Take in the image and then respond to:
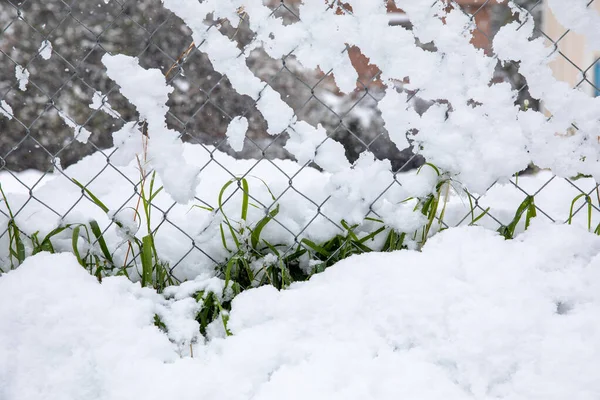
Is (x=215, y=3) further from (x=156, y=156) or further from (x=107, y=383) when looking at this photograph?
(x=107, y=383)

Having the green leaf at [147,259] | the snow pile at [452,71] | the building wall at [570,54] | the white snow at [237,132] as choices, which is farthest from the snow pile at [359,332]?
the building wall at [570,54]

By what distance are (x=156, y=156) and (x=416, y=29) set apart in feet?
2.27

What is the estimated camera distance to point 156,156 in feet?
4.63

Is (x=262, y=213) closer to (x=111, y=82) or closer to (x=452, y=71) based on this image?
(x=452, y=71)

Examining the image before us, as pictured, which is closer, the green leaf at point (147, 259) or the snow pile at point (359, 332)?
the snow pile at point (359, 332)

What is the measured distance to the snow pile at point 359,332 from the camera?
42.4 inches

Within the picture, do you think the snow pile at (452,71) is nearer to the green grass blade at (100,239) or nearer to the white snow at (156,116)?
the white snow at (156,116)

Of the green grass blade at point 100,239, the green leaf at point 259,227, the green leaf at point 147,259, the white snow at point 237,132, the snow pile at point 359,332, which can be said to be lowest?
the snow pile at point 359,332

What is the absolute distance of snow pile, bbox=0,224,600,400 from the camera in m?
1.08

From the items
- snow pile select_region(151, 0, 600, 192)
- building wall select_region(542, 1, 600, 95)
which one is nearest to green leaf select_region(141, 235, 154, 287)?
snow pile select_region(151, 0, 600, 192)

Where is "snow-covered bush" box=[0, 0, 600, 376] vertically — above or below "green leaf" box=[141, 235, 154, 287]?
above

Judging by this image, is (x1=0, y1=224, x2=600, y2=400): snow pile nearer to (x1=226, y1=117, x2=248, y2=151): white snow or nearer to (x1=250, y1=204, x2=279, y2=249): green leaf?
(x1=250, y1=204, x2=279, y2=249): green leaf

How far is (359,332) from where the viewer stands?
118cm

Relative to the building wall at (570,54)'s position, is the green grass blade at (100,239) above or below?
below
